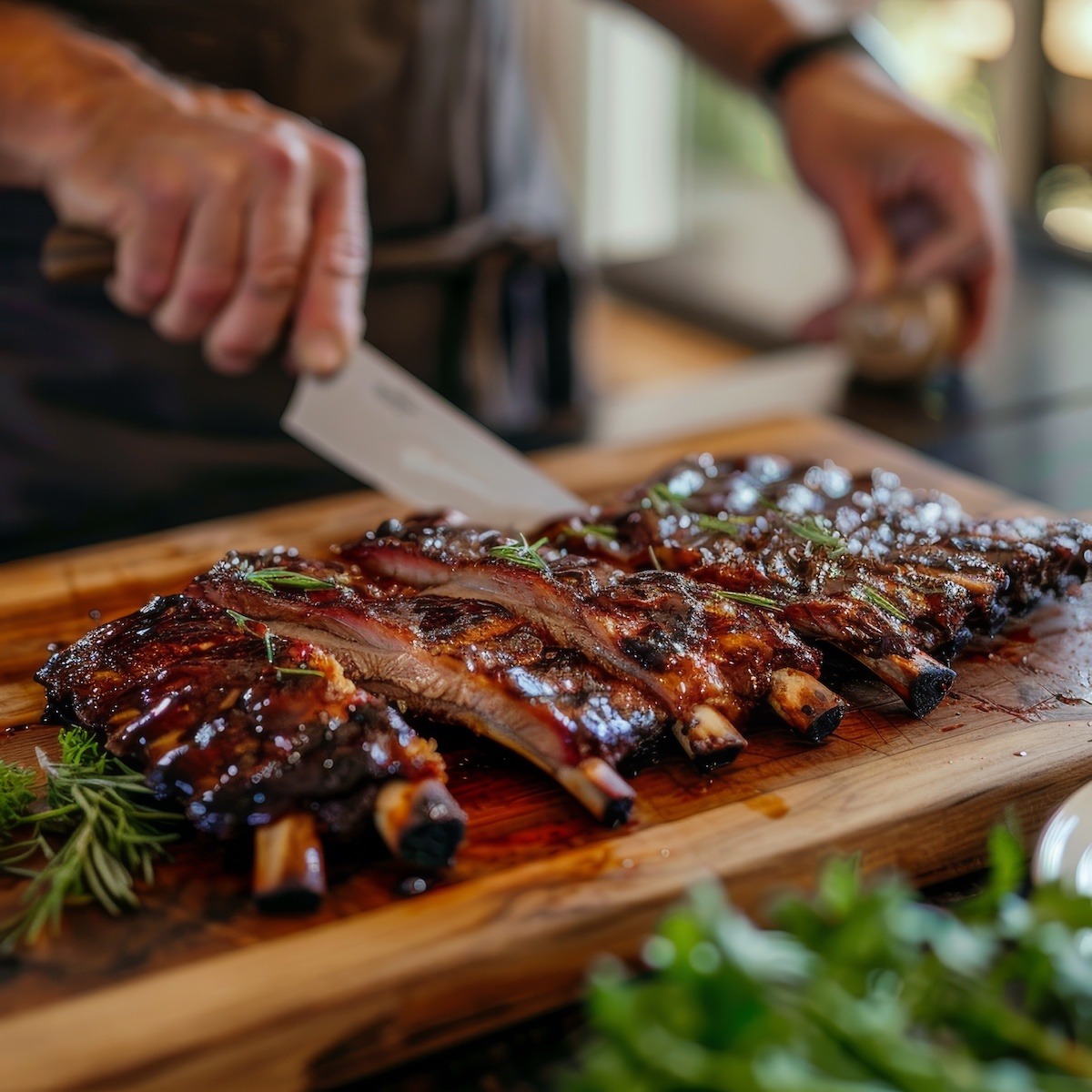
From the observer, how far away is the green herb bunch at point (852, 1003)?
1.09m

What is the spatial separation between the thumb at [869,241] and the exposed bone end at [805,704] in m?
2.26

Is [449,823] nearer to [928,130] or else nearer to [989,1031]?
[989,1031]

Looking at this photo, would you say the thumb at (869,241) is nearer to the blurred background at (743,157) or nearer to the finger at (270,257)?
the blurred background at (743,157)

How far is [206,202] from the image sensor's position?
252cm

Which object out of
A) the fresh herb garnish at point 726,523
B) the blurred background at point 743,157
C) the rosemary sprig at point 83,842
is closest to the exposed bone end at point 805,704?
the fresh herb garnish at point 726,523

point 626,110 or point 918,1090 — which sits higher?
point 918,1090

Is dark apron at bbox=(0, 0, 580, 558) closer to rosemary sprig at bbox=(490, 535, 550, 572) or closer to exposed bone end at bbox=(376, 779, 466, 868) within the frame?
rosemary sprig at bbox=(490, 535, 550, 572)

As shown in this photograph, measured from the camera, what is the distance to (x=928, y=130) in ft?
12.4

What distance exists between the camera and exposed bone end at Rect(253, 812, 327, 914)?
159 centimetres

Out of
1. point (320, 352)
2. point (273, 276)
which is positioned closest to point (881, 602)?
point (320, 352)

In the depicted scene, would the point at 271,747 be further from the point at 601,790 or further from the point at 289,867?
the point at 601,790

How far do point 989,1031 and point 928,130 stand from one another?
10.6ft

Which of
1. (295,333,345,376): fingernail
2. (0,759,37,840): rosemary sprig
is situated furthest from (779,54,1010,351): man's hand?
(0,759,37,840): rosemary sprig

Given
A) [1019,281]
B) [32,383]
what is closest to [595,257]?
[1019,281]
